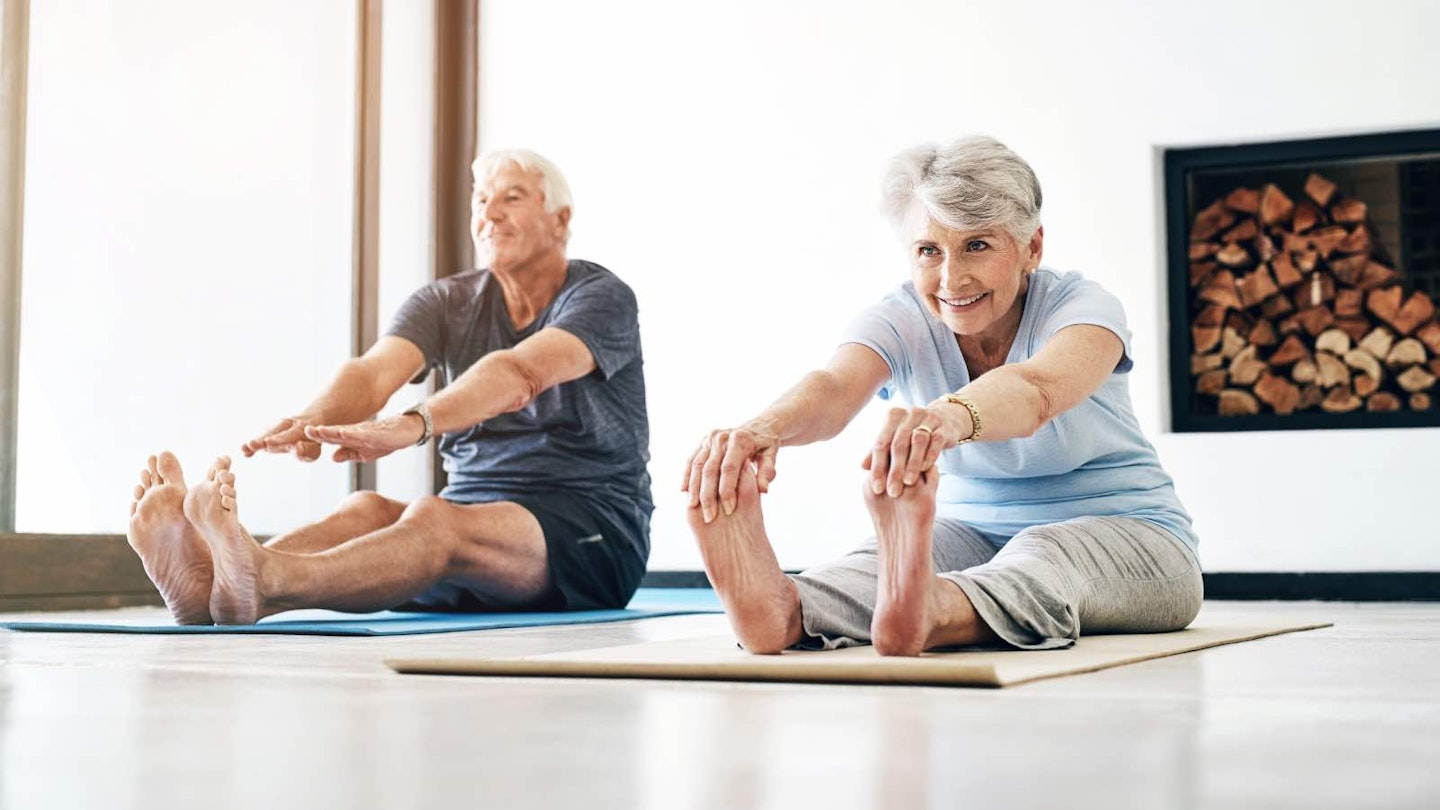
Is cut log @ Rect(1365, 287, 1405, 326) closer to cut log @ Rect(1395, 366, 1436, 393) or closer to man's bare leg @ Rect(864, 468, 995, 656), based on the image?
cut log @ Rect(1395, 366, 1436, 393)

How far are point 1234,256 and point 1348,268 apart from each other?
34 cm

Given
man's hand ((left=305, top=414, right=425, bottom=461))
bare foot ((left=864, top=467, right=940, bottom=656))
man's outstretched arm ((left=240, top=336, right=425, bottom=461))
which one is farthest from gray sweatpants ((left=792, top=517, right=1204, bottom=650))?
man's outstretched arm ((left=240, top=336, right=425, bottom=461))

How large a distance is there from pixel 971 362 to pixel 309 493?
3440 millimetres

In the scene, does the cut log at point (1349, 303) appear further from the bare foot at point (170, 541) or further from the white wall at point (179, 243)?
the bare foot at point (170, 541)

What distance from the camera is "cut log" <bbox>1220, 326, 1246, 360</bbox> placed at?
517 cm

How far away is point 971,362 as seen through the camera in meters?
2.39

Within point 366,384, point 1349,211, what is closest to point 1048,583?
point 366,384

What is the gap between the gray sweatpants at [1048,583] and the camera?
81.0 inches

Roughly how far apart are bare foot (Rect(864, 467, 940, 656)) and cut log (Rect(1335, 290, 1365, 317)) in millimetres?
3657

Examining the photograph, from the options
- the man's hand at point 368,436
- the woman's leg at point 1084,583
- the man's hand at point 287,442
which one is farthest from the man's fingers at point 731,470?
the man's hand at point 287,442

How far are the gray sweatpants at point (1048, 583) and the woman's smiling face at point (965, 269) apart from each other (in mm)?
311

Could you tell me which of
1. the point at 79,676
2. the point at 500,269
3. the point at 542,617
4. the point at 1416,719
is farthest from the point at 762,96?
the point at 1416,719

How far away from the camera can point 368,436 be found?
2.71 metres

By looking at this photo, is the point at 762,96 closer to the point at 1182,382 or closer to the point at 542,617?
the point at 1182,382
